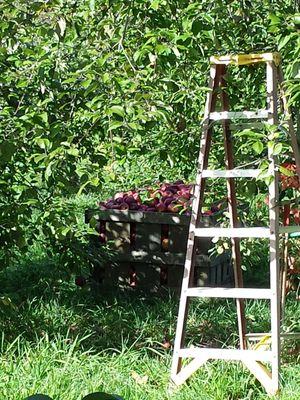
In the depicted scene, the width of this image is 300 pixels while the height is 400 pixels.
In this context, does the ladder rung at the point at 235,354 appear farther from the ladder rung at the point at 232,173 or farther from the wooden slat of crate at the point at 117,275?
the wooden slat of crate at the point at 117,275

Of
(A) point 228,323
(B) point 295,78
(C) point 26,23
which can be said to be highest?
(C) point 26,23

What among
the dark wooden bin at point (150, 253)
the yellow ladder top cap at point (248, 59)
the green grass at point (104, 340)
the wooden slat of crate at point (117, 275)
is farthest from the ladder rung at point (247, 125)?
the wooden slat of crate at point (117, 275)

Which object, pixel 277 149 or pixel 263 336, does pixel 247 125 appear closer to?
pixel 277 149

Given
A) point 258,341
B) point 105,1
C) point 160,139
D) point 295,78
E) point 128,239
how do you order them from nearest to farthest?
point 295,78 < point 105,1 < point 258,341 < point 160,139 < point 128,239

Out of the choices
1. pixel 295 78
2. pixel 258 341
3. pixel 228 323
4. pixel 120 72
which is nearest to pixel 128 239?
Result: pixel 228 323

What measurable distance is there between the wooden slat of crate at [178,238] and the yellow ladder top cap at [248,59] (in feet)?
7.34

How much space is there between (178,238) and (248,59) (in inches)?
93.1

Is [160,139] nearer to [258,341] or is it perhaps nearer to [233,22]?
[233,22]

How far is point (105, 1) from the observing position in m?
4.40

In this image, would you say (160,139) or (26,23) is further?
(160,139)

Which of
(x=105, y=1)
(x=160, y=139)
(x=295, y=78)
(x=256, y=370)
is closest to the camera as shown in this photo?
(x=295, y=78)

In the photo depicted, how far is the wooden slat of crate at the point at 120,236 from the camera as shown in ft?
21.7

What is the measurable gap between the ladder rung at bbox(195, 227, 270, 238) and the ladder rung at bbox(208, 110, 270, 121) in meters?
0.54

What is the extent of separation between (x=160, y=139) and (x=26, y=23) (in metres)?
1.28
